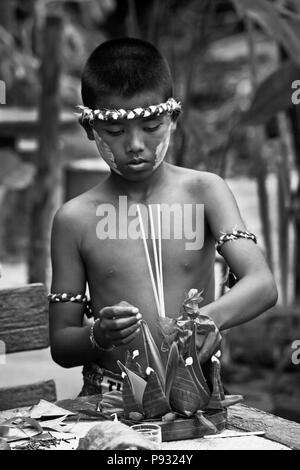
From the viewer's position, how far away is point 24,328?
9.81 ft

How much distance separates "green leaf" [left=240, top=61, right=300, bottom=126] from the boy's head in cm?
202

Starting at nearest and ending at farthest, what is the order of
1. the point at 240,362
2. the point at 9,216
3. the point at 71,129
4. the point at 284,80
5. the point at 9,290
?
the point at 9,290, the point at 284,80, the point at 240,362, the point at 71,129, the point at 9,216

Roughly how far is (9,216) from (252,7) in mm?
4627

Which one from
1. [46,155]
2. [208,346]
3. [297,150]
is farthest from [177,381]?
[297,150]

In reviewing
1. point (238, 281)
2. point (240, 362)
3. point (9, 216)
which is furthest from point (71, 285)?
point (9, 216)

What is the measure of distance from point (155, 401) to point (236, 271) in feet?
1.54

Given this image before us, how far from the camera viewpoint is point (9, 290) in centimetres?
292

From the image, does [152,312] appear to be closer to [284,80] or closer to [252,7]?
[252,7]

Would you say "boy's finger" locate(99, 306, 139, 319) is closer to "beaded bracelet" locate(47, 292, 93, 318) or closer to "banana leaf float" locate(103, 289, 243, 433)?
"banana leaf float" locate(103, 289, 243, 433)

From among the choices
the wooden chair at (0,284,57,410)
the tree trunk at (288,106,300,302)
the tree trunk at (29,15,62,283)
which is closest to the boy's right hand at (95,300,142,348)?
the wooden chair at (0,284,57,410)

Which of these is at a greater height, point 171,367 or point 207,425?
point 171,367

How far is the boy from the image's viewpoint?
2.51 meters

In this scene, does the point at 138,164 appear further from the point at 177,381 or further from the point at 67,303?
the point at 177,381

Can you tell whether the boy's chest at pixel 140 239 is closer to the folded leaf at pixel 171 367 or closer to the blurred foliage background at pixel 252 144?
the folded leaf at pixel 171 367
